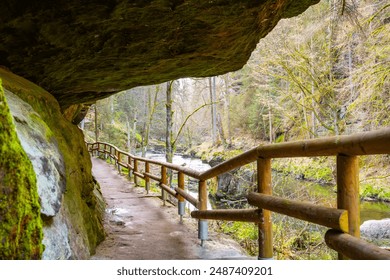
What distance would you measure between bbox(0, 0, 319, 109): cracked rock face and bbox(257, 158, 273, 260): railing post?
5.25ft

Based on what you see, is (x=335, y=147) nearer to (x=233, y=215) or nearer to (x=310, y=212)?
(x=310, y=212)

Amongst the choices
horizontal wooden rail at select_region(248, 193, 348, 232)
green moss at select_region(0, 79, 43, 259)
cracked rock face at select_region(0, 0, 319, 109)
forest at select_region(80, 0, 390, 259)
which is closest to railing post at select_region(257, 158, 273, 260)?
horizontal wooden rail at select_region(248, 193, 348, 232)

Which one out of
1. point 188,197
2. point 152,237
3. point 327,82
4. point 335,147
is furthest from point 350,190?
point 327,82

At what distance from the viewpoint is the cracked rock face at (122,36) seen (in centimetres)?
294

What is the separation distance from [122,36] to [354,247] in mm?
2890

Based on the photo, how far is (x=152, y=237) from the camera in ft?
16.0

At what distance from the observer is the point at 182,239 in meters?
4.71

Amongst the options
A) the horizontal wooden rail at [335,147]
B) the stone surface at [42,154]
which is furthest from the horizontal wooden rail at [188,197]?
the stone surface at [42,154]

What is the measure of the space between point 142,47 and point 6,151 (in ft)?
8.06

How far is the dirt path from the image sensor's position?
13.2 ft

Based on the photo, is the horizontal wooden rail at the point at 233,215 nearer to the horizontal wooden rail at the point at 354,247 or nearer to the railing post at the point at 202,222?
the railing post at the point at 202,222

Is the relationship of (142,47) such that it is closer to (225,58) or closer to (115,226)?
(225,58)

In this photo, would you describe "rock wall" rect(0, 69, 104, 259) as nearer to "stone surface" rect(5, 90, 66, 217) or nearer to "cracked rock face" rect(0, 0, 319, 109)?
"stone surface" rect(5, 90, 66, 217)

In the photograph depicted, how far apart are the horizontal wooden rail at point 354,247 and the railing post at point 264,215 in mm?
1000
